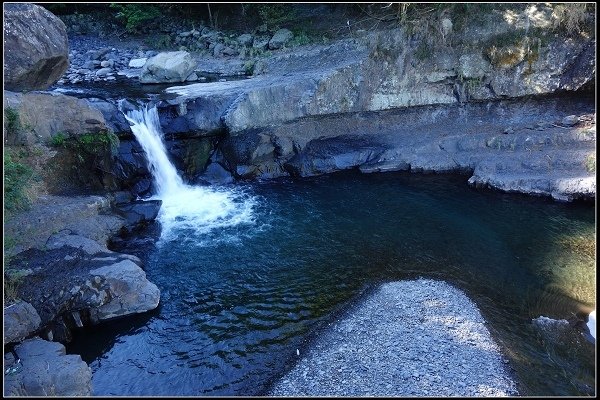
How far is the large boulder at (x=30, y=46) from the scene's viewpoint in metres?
14.1

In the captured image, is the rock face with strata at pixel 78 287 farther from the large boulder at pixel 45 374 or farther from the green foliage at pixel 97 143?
the green foliage at pixel 97 143

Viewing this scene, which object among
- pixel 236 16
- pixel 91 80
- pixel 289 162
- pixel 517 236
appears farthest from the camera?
pixel 236 16

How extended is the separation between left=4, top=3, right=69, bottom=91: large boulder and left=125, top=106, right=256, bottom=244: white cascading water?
3.85 metres

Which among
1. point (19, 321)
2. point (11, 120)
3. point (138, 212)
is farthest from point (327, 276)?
point (11, 120)

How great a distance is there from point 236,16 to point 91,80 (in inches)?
448

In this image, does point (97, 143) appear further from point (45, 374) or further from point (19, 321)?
point (45, 374)

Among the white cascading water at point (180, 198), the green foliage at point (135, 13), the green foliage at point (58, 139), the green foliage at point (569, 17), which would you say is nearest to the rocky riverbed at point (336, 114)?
the green foliage at point (58, 139)

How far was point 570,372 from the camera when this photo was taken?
938 cm

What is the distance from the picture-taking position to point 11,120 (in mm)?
14227

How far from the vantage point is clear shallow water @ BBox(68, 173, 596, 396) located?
995 centimetres

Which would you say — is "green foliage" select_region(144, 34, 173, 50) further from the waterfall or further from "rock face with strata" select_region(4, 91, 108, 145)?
"rock face with strata" select_region(4, 91, 108, 145)

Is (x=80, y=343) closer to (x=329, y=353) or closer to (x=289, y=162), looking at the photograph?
(x=329, y=353)

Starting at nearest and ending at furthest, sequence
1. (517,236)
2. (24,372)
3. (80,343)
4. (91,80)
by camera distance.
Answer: (24,372) < (80,343) < (517,236) < (91,80)

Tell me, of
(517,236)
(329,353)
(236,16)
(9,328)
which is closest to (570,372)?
(329,353)
